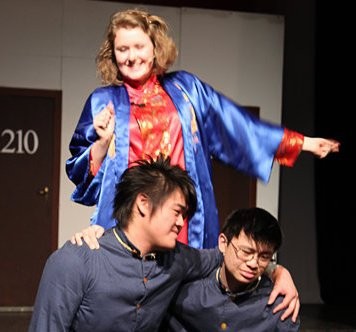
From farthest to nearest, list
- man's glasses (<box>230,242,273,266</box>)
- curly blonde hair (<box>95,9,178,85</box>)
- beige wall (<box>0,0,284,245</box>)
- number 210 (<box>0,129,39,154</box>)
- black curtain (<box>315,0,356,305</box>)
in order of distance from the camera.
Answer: black curtain (<box>315,0,356,305</box>)
number 210 (<box>0,129,39,154</box>)
beige wall (<box>0,0,284,245</box>)
curly blonde hair (<box>95,9,178,85</box>)
man's glasses (<box>230,242,273,266</box>)

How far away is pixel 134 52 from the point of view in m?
1.97

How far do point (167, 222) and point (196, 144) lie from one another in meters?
0.37

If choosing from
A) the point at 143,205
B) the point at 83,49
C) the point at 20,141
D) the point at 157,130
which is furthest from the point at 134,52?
the point at 20,141

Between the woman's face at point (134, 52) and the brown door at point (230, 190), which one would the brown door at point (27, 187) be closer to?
A: the brown door at point (230, 190)

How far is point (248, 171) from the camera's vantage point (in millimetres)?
2162

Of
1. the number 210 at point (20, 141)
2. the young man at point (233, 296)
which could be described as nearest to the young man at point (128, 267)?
the young man at point (233, 296)

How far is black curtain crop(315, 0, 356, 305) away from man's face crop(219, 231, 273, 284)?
13.8 feet

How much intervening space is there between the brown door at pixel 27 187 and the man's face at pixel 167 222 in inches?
152

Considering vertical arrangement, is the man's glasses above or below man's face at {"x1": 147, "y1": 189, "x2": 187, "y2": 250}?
below

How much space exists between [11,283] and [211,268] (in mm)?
3924

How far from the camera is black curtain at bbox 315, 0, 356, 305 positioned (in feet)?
19.3

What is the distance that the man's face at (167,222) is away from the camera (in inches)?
67.7

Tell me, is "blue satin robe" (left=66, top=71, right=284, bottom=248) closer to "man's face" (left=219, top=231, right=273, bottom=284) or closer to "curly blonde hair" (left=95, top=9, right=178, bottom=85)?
"curly blonde hair" (left=95, top=9, right=178, bottom=85)

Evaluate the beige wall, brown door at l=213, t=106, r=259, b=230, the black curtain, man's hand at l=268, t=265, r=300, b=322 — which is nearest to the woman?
man's hand at l=268, t=265, r=300, b=322
